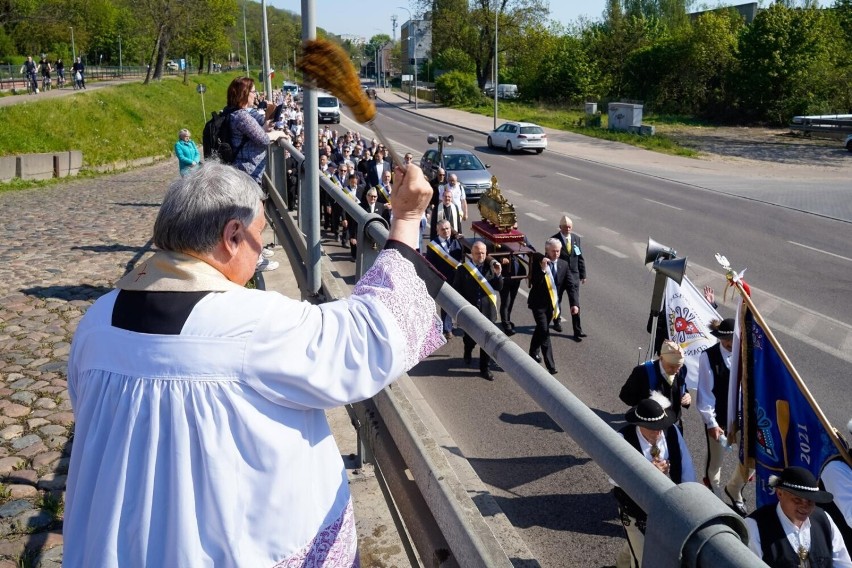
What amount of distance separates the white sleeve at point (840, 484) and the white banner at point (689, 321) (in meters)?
2.48

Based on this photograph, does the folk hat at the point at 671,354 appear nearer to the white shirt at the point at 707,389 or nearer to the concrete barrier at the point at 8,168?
the white shirt at the point at 707,389

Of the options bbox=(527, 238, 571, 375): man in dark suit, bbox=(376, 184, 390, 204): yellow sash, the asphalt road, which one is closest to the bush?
the asphalt road

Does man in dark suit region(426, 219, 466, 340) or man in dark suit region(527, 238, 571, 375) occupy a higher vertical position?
man in dark suit region(426, 219, 466, 340)

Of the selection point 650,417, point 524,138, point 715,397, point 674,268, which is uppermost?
point 524,138

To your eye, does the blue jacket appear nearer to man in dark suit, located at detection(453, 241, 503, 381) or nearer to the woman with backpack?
man in dark suit, located at detection(453, 241, 503, 381)

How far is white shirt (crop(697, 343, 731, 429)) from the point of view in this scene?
6.96m

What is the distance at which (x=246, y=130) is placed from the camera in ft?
23.1

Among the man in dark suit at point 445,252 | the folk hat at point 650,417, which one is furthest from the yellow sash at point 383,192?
the folk hat at point 650,417

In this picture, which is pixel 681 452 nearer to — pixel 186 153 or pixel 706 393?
pixel 706 393

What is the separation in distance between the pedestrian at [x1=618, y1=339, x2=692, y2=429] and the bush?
69965mm

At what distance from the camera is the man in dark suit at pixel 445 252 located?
11.0 meters


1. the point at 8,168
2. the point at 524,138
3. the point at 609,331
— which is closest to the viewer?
the point at 609,331

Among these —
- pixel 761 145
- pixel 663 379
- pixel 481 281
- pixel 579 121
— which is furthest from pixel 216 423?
pixel 579 121

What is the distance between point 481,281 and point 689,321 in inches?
123
